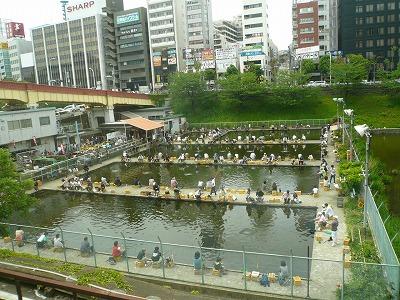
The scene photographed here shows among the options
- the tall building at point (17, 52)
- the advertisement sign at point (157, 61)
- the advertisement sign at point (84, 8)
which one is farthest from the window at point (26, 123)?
the tall building at point (17, 52)

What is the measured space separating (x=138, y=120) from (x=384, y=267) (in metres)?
45.3

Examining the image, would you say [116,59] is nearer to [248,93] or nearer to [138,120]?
[248,93]

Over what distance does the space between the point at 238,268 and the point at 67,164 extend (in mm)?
27408

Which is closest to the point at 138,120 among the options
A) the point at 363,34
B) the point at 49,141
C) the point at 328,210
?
the point at 49,141

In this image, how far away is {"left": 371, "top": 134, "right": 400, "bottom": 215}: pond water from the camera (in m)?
23.9

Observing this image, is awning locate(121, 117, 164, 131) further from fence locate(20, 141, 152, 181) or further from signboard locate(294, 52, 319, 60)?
signboard locate(294, 52, 319, 60)

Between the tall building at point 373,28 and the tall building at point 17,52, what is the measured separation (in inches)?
4517

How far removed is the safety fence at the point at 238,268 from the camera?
13.1 m

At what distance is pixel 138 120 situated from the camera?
54031 mm

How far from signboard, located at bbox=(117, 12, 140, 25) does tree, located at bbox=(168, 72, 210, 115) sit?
42.2 meters

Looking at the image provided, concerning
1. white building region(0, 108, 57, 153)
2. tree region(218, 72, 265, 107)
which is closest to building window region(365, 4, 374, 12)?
tree region(218, 72, 265, 107)

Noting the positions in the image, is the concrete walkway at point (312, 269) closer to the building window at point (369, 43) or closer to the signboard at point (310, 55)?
the signboard at point (310, 55)

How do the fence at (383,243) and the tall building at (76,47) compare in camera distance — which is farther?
the tall building at (76,47)

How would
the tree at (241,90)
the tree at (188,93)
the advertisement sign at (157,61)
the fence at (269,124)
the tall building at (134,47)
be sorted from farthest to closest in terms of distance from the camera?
the tall building at (134,47) < the advertisement sign at (157,61) < the tree at (188,93) < the tree at (241,90) < the fence at (269,124)
